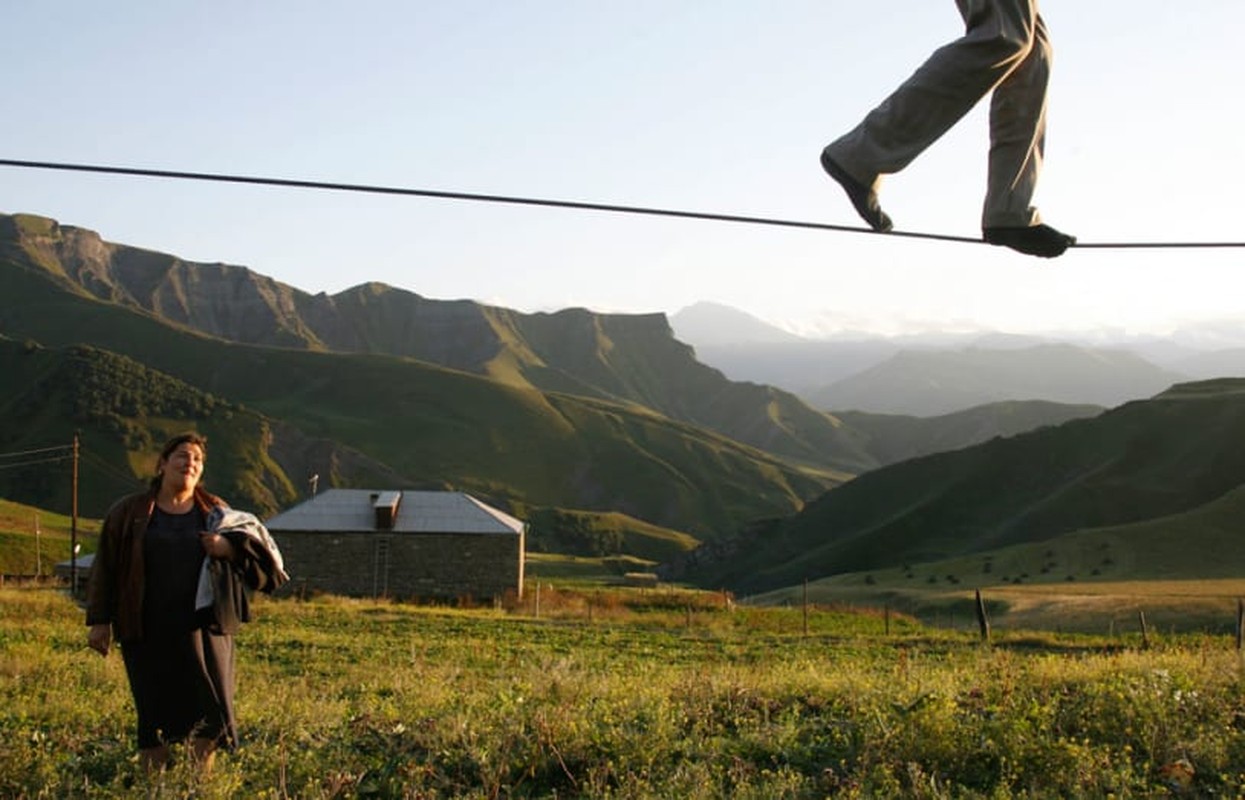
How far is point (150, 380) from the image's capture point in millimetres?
142000

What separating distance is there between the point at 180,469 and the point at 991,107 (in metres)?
4.16

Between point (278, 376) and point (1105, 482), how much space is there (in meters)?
145

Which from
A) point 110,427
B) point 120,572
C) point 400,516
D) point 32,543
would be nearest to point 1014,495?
point 400,516

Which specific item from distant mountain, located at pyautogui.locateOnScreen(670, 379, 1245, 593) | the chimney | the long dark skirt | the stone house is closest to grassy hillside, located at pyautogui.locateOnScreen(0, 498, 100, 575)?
the stone house

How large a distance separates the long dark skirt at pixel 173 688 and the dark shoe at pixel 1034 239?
412 cm

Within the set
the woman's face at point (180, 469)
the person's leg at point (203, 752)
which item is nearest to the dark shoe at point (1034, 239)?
the woman's face at point (180, 469)

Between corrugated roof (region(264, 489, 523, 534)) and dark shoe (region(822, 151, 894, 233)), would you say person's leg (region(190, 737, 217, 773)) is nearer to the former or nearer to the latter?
dark shoe (region(822, 151, 894, 233))

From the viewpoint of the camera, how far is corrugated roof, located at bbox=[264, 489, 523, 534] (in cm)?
5594

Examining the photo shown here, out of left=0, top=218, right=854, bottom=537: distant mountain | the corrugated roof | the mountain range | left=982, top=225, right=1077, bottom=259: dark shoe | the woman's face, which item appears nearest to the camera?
left=982, top=225, right=1077, bottom=259: dark shoe

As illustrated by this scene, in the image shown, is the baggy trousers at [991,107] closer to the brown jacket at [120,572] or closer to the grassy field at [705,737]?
the grassy field at [705,737]

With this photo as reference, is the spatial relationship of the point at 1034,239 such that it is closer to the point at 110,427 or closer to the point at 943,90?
the point at 943,90

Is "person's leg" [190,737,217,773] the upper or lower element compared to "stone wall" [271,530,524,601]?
upper

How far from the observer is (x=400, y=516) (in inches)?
2280

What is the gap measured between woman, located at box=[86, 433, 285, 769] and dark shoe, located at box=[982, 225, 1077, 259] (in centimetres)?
374
